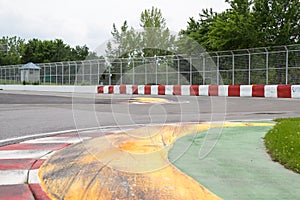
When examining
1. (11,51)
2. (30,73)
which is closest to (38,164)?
(30,73)

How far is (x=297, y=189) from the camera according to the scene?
11.5 ft

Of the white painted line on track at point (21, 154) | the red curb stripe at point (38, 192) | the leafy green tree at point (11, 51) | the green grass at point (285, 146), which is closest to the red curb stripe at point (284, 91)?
Result: the green grass at point (285, 146)

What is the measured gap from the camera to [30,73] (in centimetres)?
4125

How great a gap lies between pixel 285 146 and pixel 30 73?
39.2m

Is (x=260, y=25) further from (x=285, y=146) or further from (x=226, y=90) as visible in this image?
(x=285, y=146)

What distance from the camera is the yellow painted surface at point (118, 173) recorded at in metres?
3.42

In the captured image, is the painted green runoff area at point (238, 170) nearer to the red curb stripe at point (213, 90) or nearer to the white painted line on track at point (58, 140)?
the white painted line on track at point (58, 140)

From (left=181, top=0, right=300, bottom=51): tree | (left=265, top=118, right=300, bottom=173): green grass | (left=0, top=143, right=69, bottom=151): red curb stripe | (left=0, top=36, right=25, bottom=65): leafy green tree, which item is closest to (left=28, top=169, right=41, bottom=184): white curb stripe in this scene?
(left=0, top=143, right=69, bottom=151): red curb stripe

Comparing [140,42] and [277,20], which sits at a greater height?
[277,20]

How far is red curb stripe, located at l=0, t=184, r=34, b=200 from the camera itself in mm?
3418

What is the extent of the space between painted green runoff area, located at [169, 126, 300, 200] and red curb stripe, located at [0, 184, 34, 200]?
5.31 ft

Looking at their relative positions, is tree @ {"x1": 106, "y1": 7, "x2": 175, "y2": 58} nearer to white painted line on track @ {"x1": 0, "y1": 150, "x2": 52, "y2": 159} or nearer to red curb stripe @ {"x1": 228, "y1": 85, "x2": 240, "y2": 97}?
white painted line on track @ {"x1": 0, "y1": 150, "x2": 52, "y2": 159}

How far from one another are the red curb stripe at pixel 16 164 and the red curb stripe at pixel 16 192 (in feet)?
2.65

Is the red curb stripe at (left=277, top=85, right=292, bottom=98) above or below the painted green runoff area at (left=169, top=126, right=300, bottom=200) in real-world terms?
above
